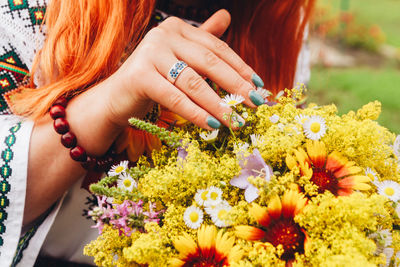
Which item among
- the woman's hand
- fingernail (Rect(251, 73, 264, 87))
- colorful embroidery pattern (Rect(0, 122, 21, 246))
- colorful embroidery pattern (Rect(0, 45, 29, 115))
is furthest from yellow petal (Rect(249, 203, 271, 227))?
colorful embroidery pattern (Rect(0, 45, 29, 115))

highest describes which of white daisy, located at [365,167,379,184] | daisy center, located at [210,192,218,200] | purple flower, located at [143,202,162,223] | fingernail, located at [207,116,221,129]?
fingernail, located at [207,116,221,129]

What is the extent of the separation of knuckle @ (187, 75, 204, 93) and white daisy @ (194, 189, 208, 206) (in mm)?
254

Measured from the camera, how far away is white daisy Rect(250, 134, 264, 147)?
26.8 inches

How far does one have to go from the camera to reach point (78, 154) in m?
0.96

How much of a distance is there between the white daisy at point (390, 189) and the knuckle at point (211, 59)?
0.42 meters

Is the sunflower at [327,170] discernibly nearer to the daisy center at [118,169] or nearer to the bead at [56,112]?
the daisy center at [118,169]

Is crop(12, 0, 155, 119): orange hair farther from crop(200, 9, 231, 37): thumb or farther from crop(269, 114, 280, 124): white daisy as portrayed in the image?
crop(269, 114, 280, 124): white daisy

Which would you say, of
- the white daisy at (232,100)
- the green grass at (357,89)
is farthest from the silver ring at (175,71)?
the green grass at (357,89)

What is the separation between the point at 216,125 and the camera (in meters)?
0.76

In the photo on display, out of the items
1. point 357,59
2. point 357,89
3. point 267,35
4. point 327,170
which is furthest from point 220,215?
point 357,59

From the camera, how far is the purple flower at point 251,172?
63 centimetres

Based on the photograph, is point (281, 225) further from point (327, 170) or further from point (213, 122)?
point (213, 122)

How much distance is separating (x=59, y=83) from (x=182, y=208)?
577 mm

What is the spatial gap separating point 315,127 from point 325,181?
0.34ft
